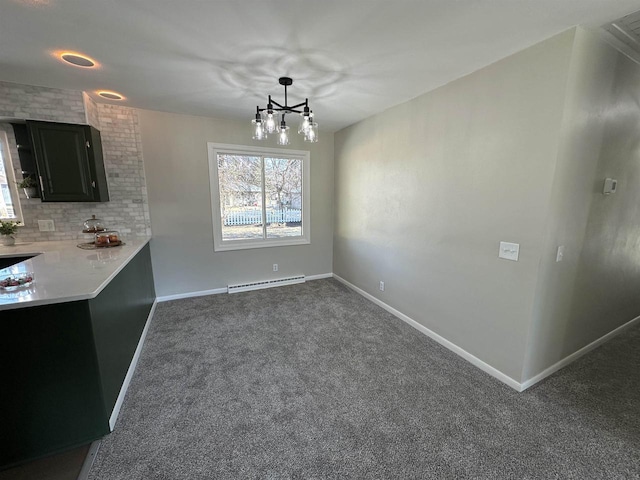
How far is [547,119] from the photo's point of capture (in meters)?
1.83

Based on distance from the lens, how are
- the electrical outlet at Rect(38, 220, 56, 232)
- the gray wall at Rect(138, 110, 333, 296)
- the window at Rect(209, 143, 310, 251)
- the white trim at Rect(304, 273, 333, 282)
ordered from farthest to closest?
the white trim at Rect(304, 273, 333, 282), the window at Rect(209, 143, 310, 251), the gray wall at Rect(138, 110, 333, 296), the electrical outlet at Rect(38, 220, 56, 232)

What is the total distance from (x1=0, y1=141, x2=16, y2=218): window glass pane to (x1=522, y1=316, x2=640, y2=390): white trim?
5.48 meters

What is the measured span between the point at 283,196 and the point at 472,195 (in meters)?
2.92

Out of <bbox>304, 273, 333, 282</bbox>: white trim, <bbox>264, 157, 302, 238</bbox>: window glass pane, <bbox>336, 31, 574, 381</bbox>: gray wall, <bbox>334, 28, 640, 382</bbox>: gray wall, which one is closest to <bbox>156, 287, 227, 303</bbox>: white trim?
<bbox>264, 157, 302, 238</bbox>: window glass pane

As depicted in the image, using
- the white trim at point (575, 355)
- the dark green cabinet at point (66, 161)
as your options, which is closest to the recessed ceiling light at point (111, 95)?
the dark green cabinet at point (66, 161)

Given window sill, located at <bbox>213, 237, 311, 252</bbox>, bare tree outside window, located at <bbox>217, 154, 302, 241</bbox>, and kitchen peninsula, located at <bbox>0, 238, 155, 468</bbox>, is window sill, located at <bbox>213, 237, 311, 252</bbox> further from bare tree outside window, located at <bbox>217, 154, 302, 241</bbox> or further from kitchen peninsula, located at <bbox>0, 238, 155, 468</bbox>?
kitchen peninsula, located at <bbox>0, 238, 155, 468</bbox>

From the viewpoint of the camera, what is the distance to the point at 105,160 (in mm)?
3307

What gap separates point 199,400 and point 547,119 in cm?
329

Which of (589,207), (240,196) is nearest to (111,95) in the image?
(240,196)

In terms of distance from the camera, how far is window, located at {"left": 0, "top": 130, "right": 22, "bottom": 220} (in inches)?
113

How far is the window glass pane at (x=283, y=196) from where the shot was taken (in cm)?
433

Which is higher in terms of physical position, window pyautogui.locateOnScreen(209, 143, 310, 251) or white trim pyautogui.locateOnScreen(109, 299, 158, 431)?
window pyautogui.locateOnScreen(209, 143, 310, 251)

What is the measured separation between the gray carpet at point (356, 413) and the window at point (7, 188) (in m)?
2.21

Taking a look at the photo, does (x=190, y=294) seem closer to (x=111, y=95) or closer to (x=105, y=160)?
(x=105, y=160)
